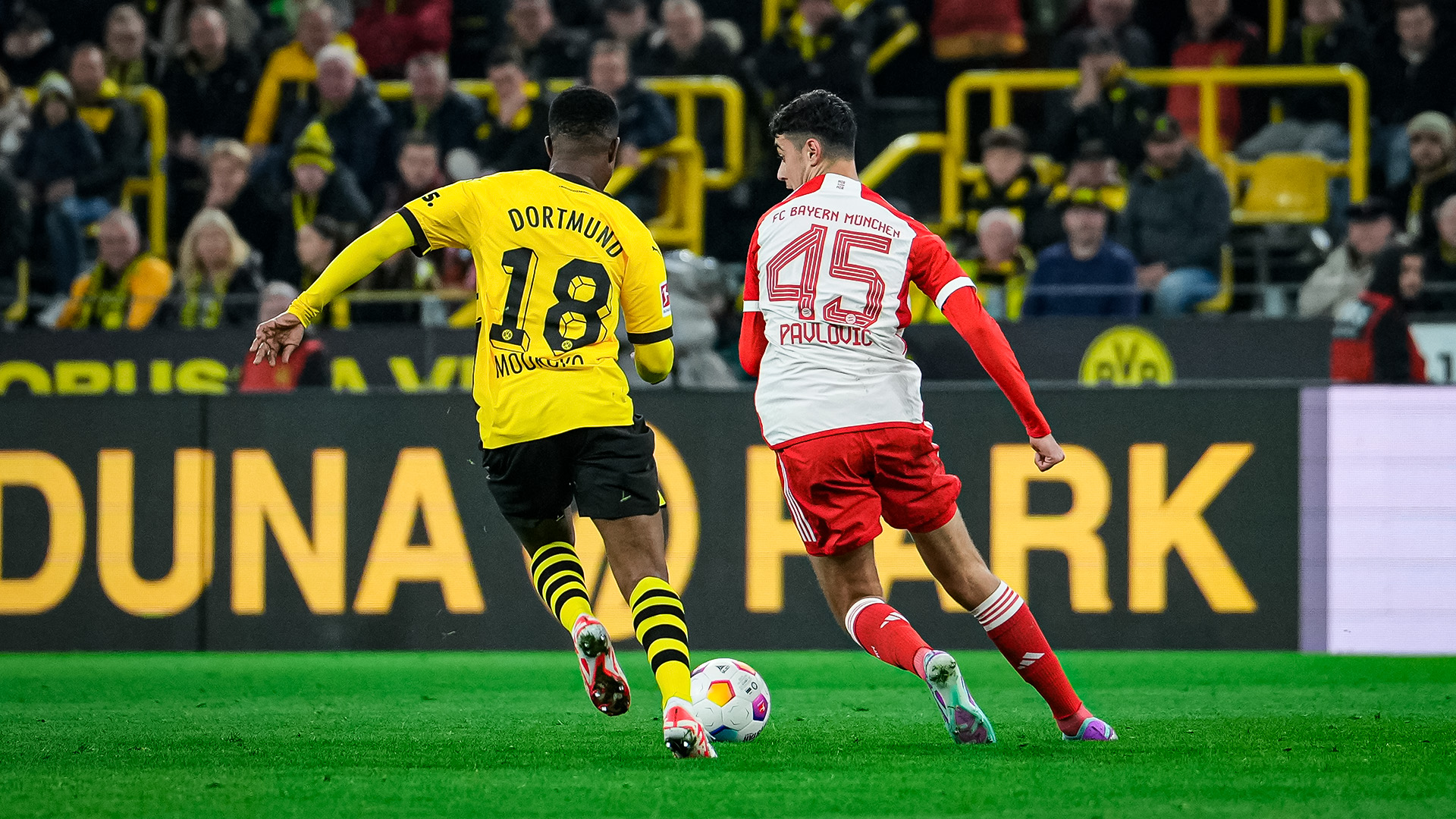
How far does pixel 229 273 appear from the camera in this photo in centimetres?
1186

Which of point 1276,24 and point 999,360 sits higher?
point 1276,24

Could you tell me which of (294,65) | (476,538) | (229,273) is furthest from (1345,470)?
(294,65)

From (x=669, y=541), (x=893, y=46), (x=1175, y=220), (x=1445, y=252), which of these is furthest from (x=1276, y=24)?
(x=669, y=541)

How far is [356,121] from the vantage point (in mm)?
13141

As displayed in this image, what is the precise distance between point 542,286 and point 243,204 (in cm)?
804

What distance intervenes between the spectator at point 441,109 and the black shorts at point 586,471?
7.76 m

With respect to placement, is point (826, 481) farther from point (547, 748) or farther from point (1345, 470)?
point (1345, 470)

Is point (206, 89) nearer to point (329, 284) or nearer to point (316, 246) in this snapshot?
point (316, 246)

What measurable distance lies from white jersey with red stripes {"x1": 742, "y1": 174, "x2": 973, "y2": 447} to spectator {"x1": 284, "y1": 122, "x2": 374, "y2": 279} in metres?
7.37

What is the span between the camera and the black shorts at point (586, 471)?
5.44m

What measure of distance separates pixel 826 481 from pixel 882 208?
85cm

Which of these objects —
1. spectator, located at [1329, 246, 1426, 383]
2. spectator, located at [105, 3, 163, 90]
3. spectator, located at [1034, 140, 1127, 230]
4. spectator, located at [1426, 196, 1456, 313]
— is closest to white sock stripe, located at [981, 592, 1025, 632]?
spectator, located at [1329, 246, 1426, 383]

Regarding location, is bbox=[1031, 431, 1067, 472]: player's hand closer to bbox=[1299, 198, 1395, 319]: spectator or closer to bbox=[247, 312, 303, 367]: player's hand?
bbox=[247, 312, 303, 367]: player's hand

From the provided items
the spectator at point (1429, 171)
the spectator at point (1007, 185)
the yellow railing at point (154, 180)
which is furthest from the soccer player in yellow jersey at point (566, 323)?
the yellow railing at point (154, 180)
